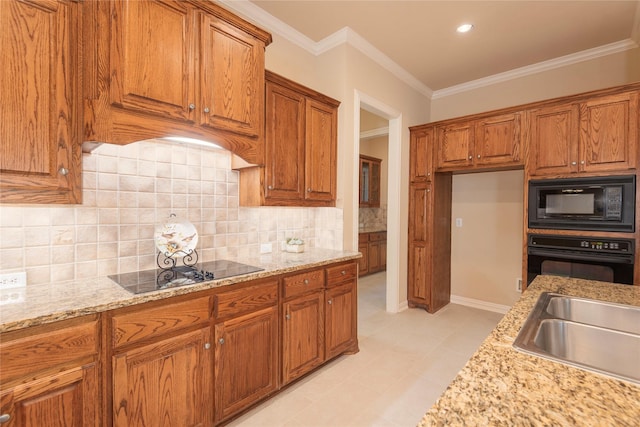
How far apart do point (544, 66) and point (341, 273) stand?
3352 mm

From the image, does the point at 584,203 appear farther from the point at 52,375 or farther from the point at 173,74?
the point at 52,375

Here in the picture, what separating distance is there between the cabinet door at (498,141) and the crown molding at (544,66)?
88 centimetres

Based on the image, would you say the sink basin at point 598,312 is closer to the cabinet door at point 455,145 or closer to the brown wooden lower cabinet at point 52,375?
the brown wooden lower cabinet at point 52,375

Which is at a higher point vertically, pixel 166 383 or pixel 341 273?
pixel 341 273

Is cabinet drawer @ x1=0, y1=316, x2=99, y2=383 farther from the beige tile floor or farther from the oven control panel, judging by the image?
the oven control panel

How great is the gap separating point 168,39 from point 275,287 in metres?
1.56

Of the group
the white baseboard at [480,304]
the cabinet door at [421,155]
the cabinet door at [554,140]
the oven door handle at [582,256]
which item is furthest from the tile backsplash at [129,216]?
the white baseboard at [480,304]

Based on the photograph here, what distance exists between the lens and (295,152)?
8.13 ft

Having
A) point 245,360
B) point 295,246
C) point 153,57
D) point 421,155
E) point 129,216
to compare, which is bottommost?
point 245,360

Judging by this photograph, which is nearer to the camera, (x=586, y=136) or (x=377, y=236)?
(x=586, y=136)

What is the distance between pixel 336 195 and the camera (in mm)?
2885

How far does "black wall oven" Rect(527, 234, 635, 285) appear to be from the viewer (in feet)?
8.05

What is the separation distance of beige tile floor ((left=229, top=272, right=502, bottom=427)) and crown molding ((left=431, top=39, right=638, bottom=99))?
2.92m

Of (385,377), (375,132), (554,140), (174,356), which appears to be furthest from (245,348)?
(375,132)
